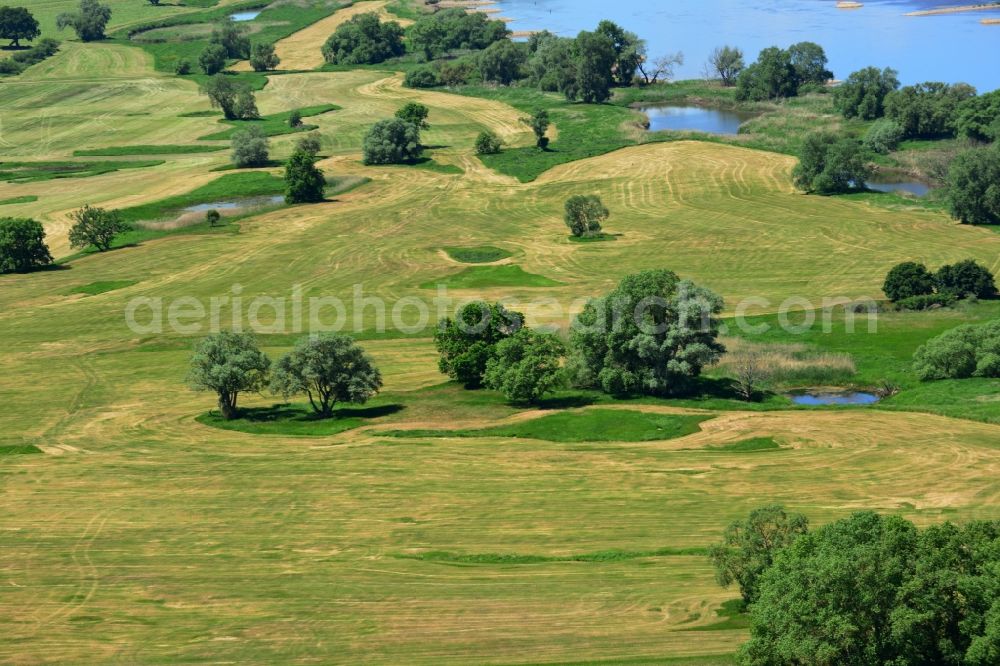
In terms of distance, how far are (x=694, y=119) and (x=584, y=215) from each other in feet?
219

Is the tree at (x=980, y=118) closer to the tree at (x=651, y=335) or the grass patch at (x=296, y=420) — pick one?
the tree at (x=651, y=335)

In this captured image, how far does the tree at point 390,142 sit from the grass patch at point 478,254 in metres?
39.7

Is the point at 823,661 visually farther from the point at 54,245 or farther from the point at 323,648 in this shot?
the point at 54,245

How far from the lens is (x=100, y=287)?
10369 cm

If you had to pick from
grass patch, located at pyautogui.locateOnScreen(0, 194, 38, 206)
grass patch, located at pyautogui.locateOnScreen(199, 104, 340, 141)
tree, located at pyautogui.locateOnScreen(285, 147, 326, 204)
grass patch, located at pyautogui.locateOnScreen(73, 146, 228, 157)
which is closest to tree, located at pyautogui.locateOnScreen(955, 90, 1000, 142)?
tree, located at pyautogui.locateOnScreen(285, 147, 326, 204)

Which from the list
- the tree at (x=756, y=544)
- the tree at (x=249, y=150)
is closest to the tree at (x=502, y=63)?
the tree at (x=249, y=150)

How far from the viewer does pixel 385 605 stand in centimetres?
4675

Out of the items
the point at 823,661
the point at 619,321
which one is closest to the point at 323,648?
the point at 823,661

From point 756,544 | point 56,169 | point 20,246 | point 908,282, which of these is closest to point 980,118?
point 908,282

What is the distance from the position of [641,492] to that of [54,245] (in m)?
78.5

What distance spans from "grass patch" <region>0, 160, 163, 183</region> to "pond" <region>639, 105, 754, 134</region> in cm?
6573

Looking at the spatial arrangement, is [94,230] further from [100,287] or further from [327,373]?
[327,373]

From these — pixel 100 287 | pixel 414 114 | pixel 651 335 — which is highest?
pixel 414 114

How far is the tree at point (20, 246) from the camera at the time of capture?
358 feet
